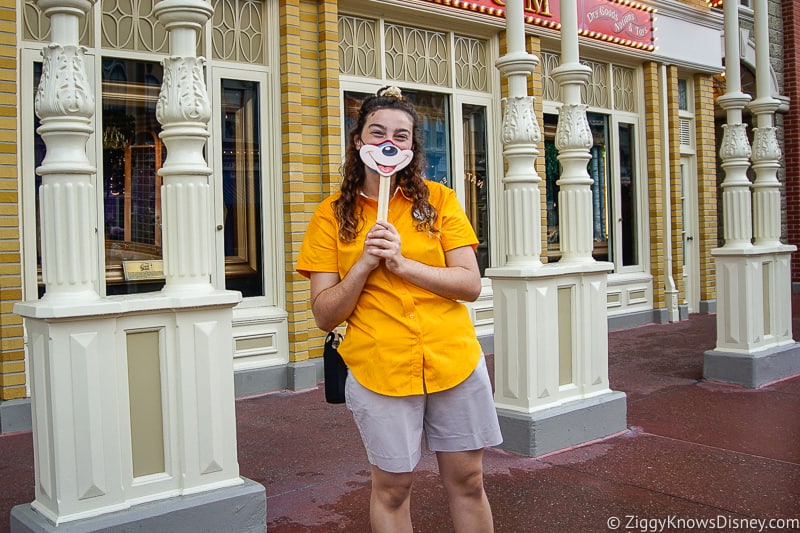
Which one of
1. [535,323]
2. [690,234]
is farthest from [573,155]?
[690,234]

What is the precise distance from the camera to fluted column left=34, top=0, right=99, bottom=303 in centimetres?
336

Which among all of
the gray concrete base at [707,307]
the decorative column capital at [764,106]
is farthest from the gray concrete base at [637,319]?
the decorative column capital at [764,106]

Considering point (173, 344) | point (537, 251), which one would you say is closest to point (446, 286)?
point (173, 344)

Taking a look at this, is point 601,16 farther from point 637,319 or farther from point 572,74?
point 572,74

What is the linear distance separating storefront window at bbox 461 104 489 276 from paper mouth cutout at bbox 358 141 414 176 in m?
6.24

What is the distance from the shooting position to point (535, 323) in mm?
5117

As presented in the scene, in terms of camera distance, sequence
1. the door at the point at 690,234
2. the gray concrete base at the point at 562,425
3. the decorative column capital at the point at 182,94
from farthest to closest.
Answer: the door at the point at 690,234 < the gray concrete base at the point at 562,425 < the decorative column capital at the point at 182,94

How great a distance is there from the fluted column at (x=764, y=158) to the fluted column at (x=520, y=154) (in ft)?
11.4

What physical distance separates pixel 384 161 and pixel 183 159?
1.45m

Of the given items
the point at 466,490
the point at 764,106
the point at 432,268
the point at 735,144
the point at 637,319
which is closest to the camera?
the point at 432,268

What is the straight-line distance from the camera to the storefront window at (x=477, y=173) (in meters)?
8.95

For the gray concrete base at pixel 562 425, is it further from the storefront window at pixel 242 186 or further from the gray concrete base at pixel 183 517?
the storefront window at pixel 242 186

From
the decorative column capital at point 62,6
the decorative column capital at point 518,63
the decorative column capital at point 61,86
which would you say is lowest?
the decorative column capital at point 61,86

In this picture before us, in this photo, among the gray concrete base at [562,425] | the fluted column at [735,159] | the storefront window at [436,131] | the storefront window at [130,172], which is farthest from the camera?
the storefront window at [436,131]
